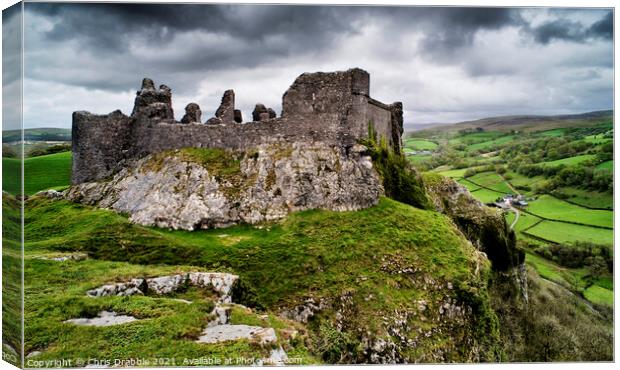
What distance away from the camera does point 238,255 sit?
15352 millimetres

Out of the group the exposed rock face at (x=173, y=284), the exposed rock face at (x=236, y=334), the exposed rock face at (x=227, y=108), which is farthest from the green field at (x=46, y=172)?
the exposed rock face at (x=236, y=334)

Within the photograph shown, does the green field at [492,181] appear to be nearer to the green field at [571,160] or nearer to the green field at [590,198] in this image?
the green field at [571,160]

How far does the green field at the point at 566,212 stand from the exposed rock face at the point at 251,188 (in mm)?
6813

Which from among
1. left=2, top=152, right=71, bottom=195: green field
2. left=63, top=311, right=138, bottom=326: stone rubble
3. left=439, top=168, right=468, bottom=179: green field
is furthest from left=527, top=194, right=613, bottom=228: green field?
left=2, top=152, right=71, bottom=195: green field

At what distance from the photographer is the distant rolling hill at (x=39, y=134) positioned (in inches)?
464

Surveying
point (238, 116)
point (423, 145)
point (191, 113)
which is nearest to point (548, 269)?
point (423, 145)

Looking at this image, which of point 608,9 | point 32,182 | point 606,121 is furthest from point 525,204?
point 32,182

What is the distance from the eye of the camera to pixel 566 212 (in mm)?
19812

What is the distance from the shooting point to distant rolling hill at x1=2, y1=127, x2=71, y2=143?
38.7ft

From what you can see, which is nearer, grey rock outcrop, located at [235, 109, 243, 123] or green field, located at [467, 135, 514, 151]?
grey rock outcrop, located at [235, 109, 243, 123]

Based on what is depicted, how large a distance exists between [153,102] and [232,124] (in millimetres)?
4021

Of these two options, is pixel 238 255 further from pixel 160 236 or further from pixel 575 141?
pixel 575 141

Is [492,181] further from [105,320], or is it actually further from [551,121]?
[105,320]

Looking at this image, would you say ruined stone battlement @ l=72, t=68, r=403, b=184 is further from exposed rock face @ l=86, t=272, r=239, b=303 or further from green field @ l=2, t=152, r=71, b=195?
exposed rock face @ l=86, t=272, r=239, b=303
